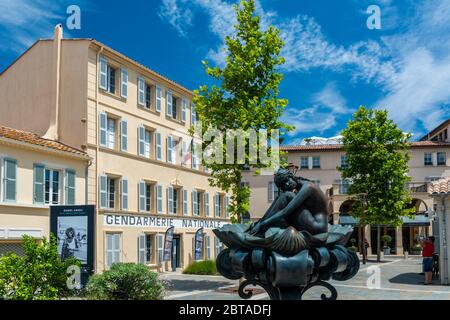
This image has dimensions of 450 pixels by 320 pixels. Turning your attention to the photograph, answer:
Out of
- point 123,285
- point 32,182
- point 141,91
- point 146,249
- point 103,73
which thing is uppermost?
point 103,73

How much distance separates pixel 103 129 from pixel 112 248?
5.85m

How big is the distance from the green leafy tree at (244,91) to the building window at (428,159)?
132ft

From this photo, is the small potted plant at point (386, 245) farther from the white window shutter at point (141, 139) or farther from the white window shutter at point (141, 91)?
the white window shutter at point (141, 91)

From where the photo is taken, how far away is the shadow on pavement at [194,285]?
20.6 meters

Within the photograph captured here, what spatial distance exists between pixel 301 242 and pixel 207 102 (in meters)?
14.3

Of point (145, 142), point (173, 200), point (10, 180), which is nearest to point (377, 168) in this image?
point (173, 200)

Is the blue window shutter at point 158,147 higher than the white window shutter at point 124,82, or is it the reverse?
the white window shutter at point 124,82

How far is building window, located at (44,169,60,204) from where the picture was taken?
23606 mm

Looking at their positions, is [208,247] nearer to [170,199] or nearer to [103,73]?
[170,199]

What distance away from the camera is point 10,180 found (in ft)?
70.1

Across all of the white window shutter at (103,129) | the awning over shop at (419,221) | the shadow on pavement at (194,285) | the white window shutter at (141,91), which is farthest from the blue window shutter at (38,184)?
the awning over shop at (419,221)
